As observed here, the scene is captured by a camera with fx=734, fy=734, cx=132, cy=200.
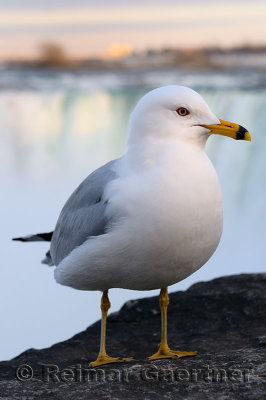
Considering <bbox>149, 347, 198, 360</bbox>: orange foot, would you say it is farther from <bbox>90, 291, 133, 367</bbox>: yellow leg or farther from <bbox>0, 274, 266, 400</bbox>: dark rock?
<bbox>90, 291, 133, 367</bbox>: yellow leg

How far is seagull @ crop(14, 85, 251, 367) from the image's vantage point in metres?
4.11

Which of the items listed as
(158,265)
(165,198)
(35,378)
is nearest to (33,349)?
(35,378)

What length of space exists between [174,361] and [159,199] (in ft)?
3.79

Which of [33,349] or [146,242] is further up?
[146,242]

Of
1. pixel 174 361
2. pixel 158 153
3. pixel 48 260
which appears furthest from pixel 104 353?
pixel 158 153

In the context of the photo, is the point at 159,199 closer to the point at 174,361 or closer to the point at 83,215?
the point at 83,215

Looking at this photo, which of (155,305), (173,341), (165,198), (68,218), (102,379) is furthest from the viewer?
(155,305)

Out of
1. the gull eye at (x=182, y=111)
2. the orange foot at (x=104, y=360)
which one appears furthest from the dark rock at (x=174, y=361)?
the gull eye at (x=182, y=111)

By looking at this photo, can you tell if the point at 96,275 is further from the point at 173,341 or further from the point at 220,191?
the point at 173,341

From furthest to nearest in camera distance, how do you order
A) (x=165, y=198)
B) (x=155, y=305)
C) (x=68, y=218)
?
(x=155, y=305) → (x=68, y=218) → (x=165, y=198)

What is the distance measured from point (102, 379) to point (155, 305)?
1.93m

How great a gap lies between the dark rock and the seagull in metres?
0.56

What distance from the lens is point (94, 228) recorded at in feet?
14.5

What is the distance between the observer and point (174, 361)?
4609 mm
